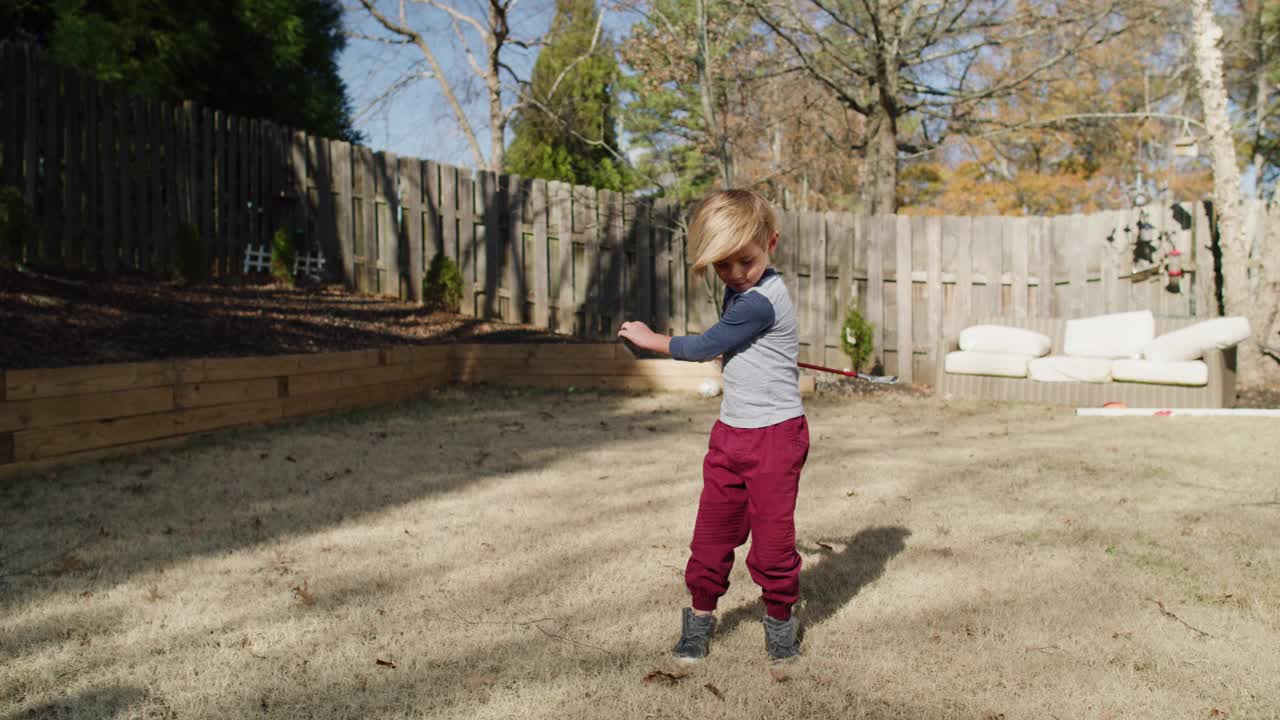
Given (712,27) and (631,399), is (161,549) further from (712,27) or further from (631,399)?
(712,27)

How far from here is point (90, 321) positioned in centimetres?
595

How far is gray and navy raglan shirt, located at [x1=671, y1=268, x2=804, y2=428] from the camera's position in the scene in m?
2.28

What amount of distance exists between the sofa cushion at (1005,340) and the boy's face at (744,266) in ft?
22.1

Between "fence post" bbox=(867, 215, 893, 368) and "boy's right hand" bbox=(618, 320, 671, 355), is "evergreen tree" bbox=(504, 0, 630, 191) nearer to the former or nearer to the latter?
"fence post" bbox=(867, 215, 893, 368)

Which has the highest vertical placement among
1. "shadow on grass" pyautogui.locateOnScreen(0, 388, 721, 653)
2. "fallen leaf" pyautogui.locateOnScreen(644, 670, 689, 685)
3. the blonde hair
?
the blonde hair

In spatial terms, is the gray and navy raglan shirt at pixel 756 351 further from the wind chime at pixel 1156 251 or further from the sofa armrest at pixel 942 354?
the wind chime at pixel 1156 251

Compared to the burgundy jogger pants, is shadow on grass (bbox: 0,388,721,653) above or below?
below

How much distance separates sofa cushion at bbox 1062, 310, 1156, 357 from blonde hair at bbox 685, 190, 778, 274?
6.77 metres

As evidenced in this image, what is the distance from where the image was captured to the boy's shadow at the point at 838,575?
2.67 meters

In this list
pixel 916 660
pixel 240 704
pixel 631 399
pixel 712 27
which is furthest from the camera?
pixel 712 27

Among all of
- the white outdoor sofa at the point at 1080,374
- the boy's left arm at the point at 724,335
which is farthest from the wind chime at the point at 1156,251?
the boy's left arm at the point at 724,335

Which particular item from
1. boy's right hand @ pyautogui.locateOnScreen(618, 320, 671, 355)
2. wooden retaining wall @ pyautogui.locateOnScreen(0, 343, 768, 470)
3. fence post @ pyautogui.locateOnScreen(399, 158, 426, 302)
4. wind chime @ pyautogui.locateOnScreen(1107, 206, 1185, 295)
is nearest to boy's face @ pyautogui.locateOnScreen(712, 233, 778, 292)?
boy's right hand @ pyautogui.locateOnScreen(618, 320, 671, 355)

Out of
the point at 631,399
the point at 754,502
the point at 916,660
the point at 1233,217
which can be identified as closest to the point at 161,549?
the point at 754,502

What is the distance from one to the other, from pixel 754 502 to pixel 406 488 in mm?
2480
